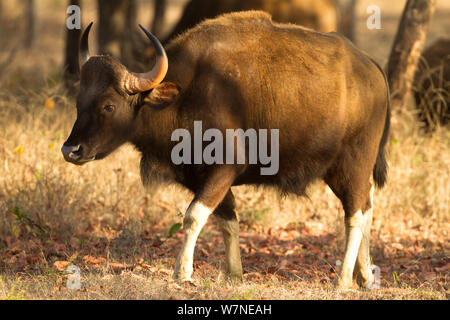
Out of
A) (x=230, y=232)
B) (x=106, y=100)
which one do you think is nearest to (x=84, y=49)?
(x=106, y=100)

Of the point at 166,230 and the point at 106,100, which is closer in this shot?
the point at 106,100

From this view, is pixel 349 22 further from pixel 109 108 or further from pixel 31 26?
pixel 109 108

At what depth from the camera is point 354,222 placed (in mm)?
7082

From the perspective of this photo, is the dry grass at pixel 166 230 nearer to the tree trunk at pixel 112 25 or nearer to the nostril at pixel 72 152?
the nostril at pixel 72 152

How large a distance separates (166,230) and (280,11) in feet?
22.7

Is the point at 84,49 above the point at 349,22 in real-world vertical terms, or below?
above

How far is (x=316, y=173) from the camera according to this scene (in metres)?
7.02

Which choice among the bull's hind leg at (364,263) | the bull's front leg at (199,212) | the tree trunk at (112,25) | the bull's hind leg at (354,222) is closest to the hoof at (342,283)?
the bull's hind leg at (354,222)

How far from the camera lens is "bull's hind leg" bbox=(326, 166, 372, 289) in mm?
7000

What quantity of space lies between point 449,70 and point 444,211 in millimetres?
3186

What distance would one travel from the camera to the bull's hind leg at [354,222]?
7000 mm

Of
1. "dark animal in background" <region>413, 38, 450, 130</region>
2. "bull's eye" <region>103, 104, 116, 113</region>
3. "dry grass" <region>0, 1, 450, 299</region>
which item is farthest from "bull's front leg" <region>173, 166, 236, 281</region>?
"dark animal in background" <region>413, 38, 450, 130</region>

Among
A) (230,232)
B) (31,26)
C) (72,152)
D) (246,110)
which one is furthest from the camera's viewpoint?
(31,26)

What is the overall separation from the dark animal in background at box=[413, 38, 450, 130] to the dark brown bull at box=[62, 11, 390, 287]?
3922mm
